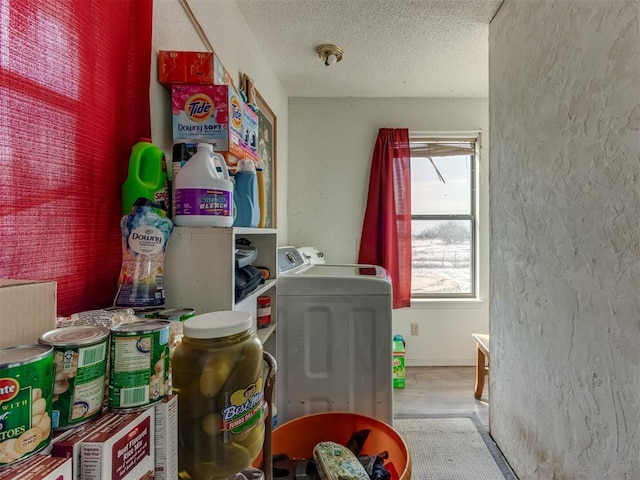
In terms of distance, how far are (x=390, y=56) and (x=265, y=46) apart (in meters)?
0.85

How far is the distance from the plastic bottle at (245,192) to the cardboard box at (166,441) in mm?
759

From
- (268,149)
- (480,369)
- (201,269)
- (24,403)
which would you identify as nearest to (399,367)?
(480,369)

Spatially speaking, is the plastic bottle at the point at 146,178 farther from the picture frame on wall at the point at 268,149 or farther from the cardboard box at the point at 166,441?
the picture frame on wall at the point at 268,149

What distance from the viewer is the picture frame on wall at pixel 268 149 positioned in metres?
2.20

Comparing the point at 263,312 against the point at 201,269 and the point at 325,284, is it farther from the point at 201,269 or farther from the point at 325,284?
the point at 201,269

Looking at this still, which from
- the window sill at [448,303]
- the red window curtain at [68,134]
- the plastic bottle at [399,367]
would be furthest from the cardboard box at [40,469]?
the window sill at [448,303]

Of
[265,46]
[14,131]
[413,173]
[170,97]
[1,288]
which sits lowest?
[1,288]

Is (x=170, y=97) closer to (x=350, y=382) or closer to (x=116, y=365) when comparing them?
(x=116, y=365)

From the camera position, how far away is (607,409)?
1.05 m

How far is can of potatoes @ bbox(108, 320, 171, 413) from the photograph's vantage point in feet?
1.40

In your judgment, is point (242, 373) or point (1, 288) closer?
point (1, 288)

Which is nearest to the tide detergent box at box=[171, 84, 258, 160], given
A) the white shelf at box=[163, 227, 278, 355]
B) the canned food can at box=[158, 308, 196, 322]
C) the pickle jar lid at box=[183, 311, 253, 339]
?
the white shelf at box=[163, 227, 278, 355]

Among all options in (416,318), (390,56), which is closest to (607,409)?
(416,318)

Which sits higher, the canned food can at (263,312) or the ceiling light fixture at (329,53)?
the ceiling light fixture at (329,53)
